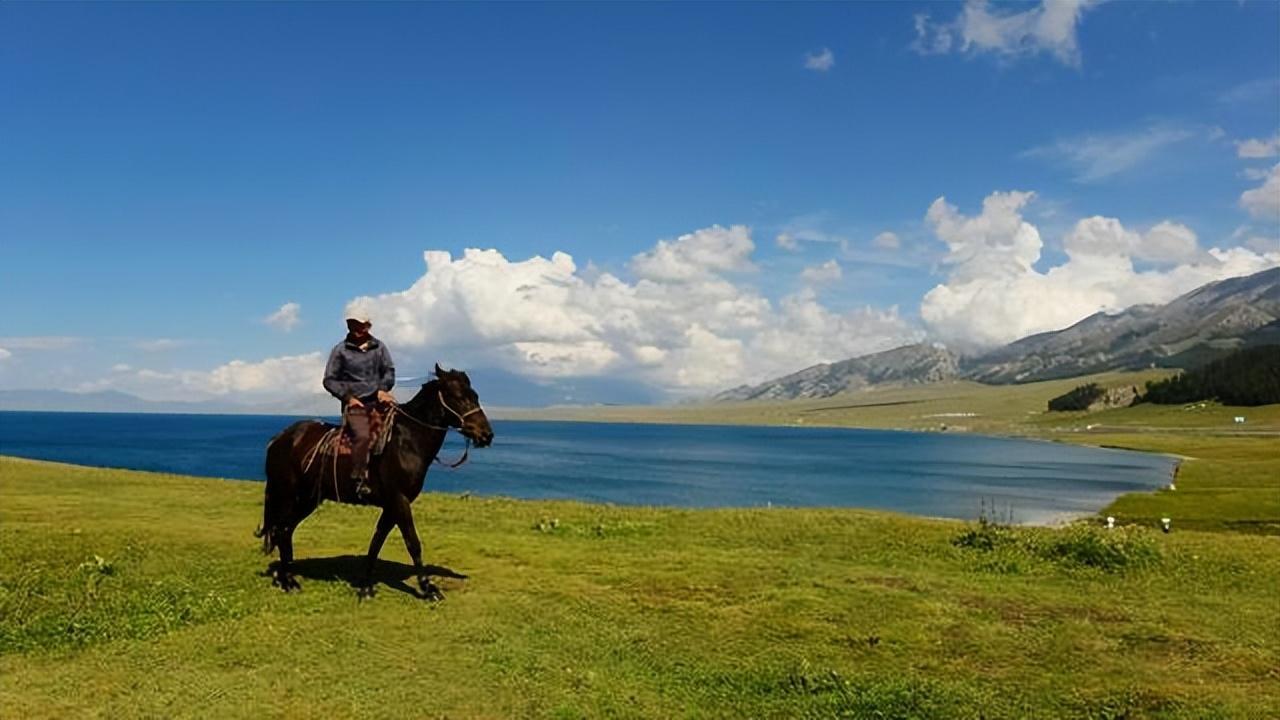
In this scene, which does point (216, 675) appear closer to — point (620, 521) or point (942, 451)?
point (620, 521)

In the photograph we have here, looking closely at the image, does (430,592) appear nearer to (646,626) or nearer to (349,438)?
(349,438)

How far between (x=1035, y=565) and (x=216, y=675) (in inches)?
702

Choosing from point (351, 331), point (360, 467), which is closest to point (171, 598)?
point (360, 467)

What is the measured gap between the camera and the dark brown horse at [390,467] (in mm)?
15734

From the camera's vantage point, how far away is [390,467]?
1592 centimetres

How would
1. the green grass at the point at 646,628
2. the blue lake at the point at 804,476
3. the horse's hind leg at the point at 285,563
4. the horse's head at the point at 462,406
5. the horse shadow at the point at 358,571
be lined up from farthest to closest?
the blue lake at the point at 804,476 → the horse shadow at the point at 358,571 → the horse's hind leg at the point at 285,563 → the horse's head at the point at 462,406 → the green grass at the point at 646,628

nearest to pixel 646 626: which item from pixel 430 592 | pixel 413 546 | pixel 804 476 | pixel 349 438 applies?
pixel 430 592

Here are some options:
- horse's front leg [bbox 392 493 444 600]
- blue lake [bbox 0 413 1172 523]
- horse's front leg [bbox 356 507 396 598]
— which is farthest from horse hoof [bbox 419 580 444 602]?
blue lake [bbox 0 413 1172 523]

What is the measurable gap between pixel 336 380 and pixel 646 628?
772cm

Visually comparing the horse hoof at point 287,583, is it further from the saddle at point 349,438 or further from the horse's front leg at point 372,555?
the saddle at point 349,438

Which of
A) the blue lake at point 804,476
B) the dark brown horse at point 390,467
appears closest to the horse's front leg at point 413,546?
the dark brown horse at point 390,467

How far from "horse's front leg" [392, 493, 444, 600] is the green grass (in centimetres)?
35

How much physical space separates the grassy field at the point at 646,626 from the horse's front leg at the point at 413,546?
0.42 m

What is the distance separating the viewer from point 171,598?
1485 centimetres
